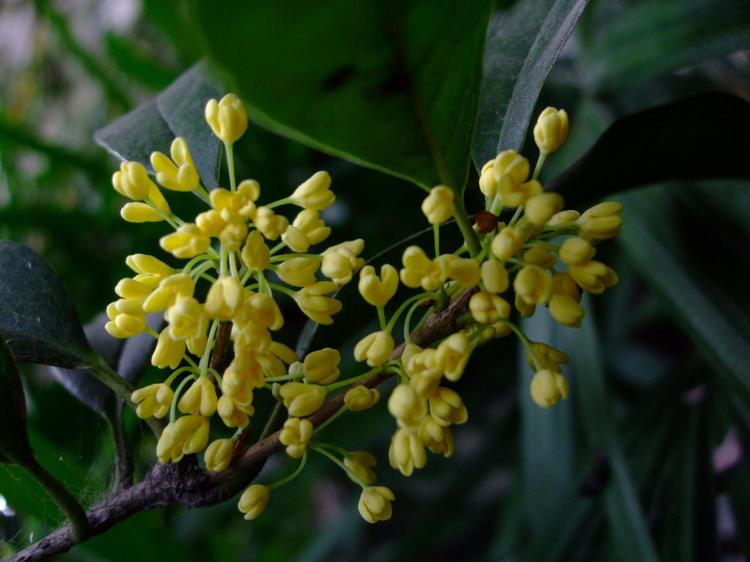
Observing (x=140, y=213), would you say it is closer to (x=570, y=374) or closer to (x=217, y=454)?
(x=217, y=454)

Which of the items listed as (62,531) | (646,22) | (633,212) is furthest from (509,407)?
(62,531)

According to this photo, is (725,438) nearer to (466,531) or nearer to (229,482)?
(466,531)

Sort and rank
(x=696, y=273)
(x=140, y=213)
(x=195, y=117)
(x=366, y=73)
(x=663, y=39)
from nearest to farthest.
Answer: (x=366, y=73) → (x=140, y=213) → (x=195, y=117) → (x=696, y=273) → (x=663, y=39)

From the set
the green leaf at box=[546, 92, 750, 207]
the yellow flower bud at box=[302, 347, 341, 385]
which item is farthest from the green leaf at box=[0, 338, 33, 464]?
the green leaf at box=[546, 92, 750, 207]

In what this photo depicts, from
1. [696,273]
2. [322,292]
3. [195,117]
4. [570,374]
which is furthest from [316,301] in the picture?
[570,374]

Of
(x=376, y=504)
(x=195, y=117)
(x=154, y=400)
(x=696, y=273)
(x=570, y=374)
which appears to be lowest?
(x=570, y=374)
